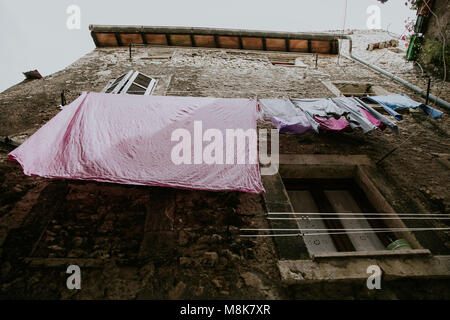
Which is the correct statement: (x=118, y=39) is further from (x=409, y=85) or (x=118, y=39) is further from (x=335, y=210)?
(x=409, y=85)

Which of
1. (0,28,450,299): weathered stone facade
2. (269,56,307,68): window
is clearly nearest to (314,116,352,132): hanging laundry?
(0,28,450,299): weathered stone facade

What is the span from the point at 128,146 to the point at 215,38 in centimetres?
784

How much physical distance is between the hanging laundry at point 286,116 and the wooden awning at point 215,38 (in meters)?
6.16

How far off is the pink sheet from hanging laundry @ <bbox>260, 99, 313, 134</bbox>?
0.46m

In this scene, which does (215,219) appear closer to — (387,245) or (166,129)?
(166,129)

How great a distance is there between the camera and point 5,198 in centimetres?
305

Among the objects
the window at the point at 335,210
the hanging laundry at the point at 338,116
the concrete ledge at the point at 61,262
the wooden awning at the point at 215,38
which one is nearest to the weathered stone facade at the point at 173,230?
the concrete ledge at the point at 61,262

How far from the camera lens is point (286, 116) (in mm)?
3670

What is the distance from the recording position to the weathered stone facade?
237 centimetres

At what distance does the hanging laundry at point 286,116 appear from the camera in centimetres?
344
